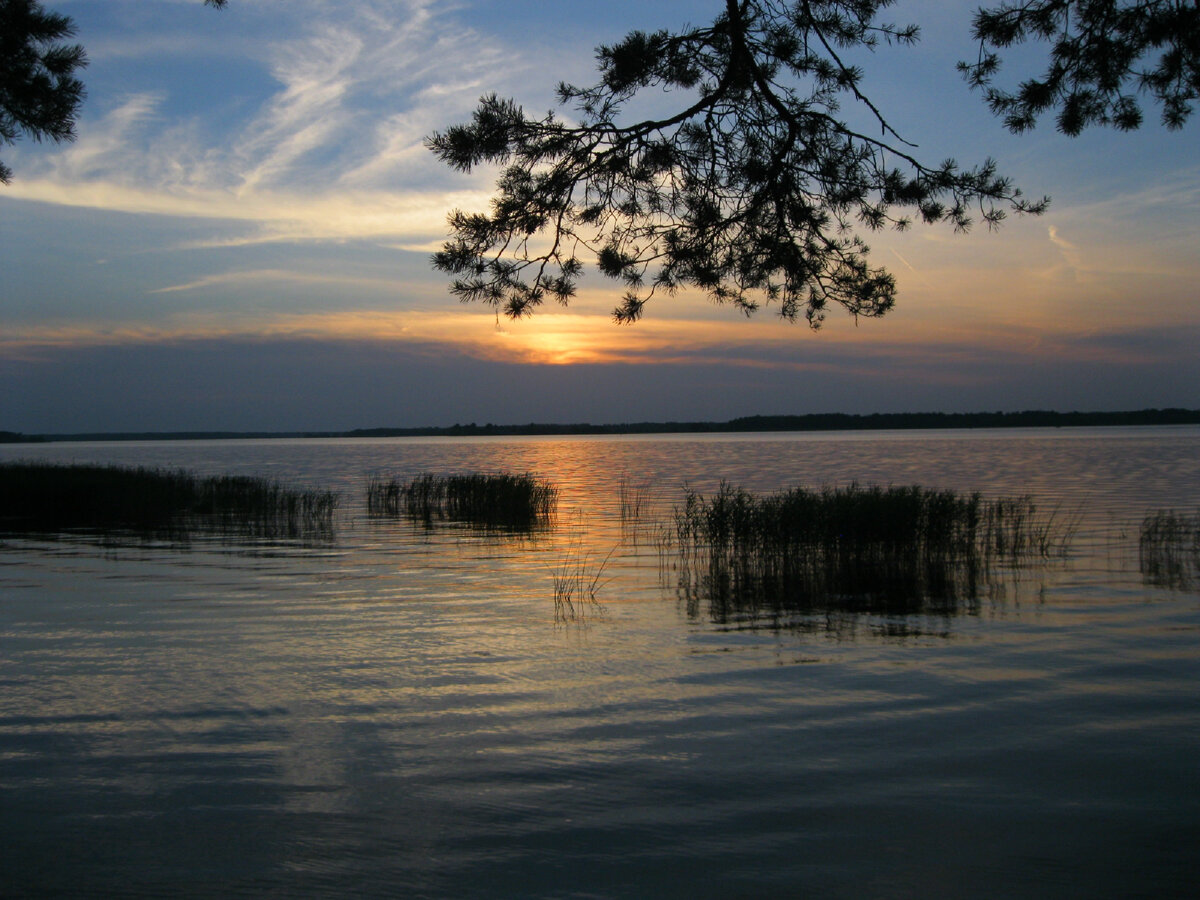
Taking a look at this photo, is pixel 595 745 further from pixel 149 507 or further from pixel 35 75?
pixel 149 507

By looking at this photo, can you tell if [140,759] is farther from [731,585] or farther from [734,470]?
[734,470]

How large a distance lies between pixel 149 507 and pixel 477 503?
28.5 ft

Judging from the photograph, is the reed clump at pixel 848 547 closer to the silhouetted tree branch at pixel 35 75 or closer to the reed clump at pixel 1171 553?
the reed clump at pixel 1171 553

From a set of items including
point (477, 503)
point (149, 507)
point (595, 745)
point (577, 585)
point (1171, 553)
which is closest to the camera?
point (595, 745)

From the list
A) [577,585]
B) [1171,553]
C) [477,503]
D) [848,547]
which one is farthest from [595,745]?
[477,503]

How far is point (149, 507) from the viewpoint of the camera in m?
23.7

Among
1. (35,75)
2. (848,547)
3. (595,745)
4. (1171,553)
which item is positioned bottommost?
(595,745)

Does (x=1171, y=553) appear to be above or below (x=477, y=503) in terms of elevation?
below

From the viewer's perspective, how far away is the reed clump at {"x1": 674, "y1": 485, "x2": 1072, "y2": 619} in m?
12.4

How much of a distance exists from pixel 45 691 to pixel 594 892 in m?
5.57

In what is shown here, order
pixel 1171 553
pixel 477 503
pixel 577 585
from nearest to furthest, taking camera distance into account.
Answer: pixel 577 585 → pixel 1171 553 → pixel 477 503

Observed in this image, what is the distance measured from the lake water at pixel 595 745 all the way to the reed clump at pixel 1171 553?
589 millimetres

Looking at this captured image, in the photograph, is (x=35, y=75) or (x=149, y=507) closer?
(x=35, y=75)

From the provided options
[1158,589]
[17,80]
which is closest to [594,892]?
[17,80]
